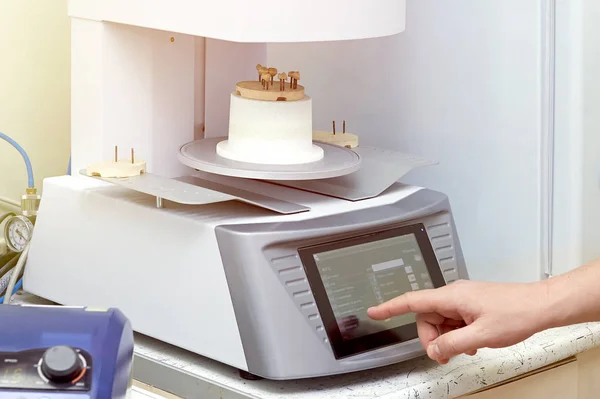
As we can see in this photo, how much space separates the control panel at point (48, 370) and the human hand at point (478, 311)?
439 mm

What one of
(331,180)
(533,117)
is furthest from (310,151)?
(533,117)

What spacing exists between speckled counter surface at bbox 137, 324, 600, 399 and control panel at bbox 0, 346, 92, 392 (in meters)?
0.37

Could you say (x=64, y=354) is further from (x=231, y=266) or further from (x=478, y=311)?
(x=478, y=311)

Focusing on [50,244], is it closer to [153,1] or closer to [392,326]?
[153,1]

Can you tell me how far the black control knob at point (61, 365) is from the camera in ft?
2.43

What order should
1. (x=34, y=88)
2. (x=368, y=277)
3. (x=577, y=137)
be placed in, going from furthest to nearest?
(x=34, y=88) < (x=577, y=137) < (x=368, y=277)

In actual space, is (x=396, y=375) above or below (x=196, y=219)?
below

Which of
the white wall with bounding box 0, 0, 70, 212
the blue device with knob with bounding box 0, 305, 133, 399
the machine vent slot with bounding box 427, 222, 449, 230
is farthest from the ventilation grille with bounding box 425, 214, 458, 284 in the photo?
the white wall with bounding box 0, 0, 70, 212

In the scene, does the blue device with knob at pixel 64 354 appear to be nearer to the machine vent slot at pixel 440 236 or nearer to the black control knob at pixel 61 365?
the black control knob at pixel 61 365

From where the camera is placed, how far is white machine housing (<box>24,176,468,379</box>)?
3.58 ft

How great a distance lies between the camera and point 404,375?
3.79ft

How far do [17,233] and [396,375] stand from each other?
0.61 meters

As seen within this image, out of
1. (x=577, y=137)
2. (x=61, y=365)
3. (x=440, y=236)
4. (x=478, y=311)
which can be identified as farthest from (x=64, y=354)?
(x=577, y=137)

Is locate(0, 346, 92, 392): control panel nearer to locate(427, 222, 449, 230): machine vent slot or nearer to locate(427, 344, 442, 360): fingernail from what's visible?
locate(427, 344, 442, 360): fingernail
